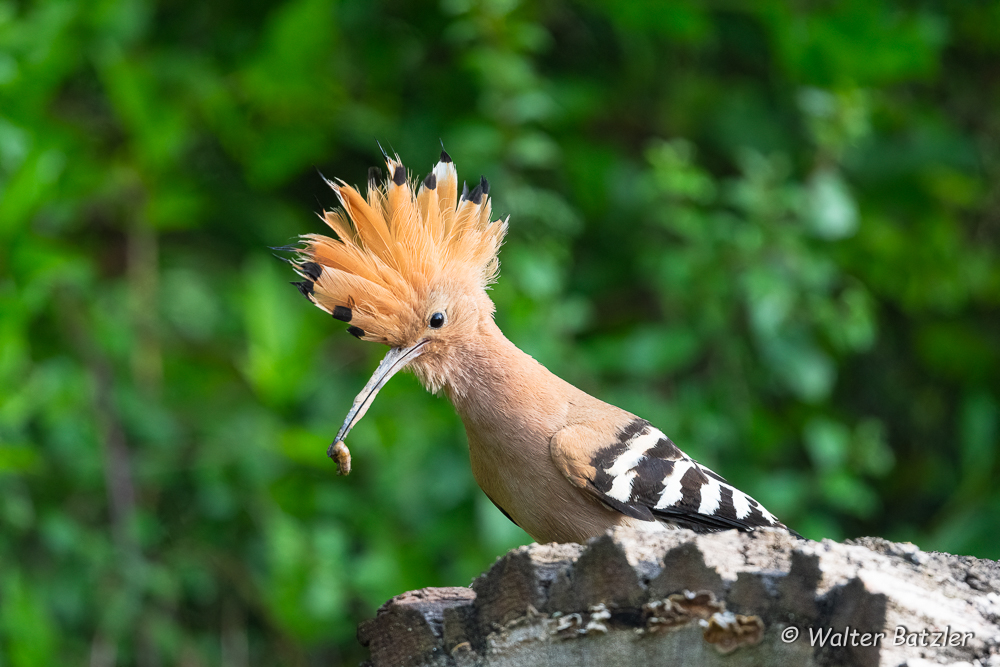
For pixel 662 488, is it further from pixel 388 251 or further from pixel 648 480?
pixel 388 251

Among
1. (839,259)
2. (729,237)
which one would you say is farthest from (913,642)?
(839,259)

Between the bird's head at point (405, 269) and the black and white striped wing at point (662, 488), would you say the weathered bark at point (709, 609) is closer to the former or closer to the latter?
the black and white striped wing at point (662, 488)

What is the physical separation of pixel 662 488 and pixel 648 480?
36 millimetres

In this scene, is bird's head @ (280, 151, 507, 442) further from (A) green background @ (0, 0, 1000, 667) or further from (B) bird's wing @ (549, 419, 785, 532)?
(A) green background @ (0, 0, 1000, 667)

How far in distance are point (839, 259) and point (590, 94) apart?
1.17 metres

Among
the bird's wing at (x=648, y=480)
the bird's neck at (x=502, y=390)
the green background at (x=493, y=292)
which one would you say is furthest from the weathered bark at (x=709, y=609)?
the green background at (x=493, y=292)

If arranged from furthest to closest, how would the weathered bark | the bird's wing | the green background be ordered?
1. the green background
2. the bird's wing
3. the weathered bark

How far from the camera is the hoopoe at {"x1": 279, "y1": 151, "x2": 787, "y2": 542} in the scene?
1978 mm

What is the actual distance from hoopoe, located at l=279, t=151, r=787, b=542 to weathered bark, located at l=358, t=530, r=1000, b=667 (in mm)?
492

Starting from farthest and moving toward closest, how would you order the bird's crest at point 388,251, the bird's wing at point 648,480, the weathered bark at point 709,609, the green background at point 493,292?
the green background at point 493,292 → the bird's crest at point 388,251 → the bird's wing at point 648,480 → the weathered bark at point 709,609

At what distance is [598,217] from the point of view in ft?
12.7

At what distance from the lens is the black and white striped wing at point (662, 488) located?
6.48 feet

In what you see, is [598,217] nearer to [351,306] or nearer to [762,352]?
[762,352]

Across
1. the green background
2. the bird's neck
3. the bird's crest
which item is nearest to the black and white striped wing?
the bird's neck
